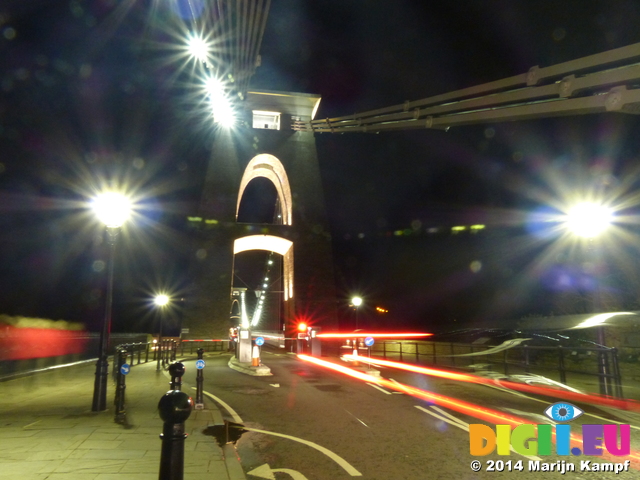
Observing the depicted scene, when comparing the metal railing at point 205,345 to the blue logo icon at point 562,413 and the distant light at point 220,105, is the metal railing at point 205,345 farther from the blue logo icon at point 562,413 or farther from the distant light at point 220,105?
the blue logo icon at point 562,413

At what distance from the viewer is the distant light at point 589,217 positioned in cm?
893

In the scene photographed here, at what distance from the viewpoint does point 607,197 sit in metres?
10.7

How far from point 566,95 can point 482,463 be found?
7.69 metres

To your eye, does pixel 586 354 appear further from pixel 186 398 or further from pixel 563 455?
pixel 186 398

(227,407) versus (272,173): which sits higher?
(272,173)

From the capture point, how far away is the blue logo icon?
643 centimetres

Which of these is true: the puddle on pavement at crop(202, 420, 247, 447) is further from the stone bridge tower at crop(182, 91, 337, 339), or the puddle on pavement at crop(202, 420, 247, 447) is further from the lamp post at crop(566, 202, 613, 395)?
the stone bridge tower at crop(182, 91, 337, 339)

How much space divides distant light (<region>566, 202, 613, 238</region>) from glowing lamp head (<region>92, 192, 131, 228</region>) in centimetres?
873

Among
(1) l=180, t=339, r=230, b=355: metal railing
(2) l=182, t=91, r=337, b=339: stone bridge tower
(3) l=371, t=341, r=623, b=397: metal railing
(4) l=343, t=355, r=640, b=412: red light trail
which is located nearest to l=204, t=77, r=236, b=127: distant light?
(2) l=182, t=91, r=337, b=339: stone bridge tower

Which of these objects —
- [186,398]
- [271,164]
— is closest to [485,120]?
[186,398]

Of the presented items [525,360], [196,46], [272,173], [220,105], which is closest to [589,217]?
[525,360]

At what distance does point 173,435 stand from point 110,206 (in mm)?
5827

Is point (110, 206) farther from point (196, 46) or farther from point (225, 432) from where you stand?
point (196, 46)

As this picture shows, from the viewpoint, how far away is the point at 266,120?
37.2 m
